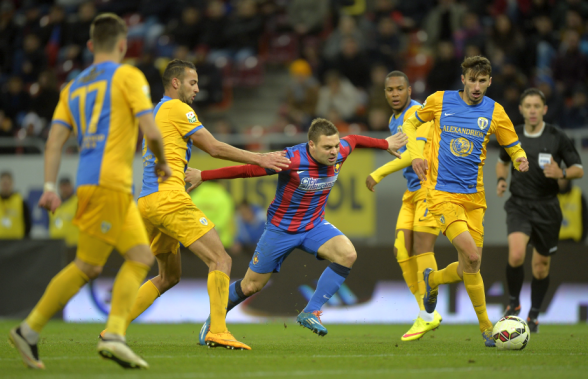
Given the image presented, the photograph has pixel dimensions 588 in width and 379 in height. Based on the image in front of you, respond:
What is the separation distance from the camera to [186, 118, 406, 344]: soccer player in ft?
22.0

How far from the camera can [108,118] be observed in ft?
16.3

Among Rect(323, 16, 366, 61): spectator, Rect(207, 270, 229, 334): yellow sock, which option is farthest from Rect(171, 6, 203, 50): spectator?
Rect(207, 270, 229, 334): yellow sock

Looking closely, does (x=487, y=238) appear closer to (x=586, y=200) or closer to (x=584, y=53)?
(x=586, y=200)

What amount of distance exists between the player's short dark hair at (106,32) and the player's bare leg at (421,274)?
157 inches

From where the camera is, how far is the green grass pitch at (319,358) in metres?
4.88

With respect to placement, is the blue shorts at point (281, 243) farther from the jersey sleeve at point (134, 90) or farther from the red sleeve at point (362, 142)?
the jersey sleeve at point (134, 90)

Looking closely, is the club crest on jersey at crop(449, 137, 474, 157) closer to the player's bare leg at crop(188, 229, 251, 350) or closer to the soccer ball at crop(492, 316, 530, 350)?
the soccer ball at crop(492, 316, 530, 350)

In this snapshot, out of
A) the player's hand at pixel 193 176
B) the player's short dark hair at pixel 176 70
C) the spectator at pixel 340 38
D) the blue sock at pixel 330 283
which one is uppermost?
the spectator at pixel 340 38

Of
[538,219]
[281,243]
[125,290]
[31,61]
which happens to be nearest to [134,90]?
[125,290]

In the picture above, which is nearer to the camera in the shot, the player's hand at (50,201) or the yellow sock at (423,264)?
the player's hand at (50,201)

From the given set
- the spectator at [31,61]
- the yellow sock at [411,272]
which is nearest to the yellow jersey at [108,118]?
the yellow sock at [411,272]

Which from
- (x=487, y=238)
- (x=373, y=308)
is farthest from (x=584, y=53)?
(x=373, y=308)

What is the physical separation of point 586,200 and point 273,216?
7.10 m

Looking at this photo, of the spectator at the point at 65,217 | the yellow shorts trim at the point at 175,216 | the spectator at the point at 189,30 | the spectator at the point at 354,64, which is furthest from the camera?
the spectator at the point at 189,30
